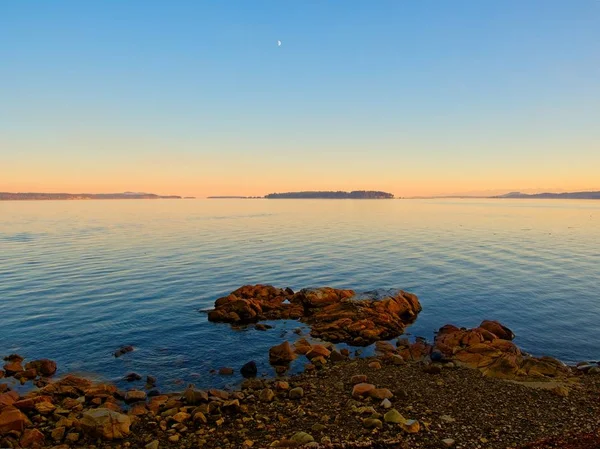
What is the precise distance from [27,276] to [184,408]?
142 feet

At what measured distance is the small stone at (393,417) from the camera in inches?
639

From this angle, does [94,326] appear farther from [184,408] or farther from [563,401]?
[563,401]

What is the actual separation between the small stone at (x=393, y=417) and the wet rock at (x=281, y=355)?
9.23 metres

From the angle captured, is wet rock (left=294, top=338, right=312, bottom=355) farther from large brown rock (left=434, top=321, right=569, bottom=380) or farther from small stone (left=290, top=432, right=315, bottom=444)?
small stone (left=290, top=432, right=315, bottom=444)

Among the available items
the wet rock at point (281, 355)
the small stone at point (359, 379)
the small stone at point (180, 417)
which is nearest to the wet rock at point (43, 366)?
the small stone at point (180, 417)

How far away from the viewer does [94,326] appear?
3138 cm

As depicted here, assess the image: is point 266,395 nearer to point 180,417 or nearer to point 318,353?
point 180,417

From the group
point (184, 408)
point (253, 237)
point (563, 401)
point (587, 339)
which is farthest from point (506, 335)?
point (253, 237)

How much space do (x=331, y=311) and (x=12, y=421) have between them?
2340 centimetres

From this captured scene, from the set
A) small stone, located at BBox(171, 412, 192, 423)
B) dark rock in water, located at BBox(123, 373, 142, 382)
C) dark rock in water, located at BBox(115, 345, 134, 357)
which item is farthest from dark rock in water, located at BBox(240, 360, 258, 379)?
dark rock in water, located at BBox(115, 345, 134, 357)

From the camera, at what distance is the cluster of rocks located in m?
30.3

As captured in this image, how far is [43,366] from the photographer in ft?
75.8

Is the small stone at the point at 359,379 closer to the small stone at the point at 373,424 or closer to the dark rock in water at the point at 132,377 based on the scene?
the small stone at the point at 373,424

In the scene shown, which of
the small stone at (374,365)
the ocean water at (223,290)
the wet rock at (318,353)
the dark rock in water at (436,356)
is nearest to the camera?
the small stone at (374,365)
